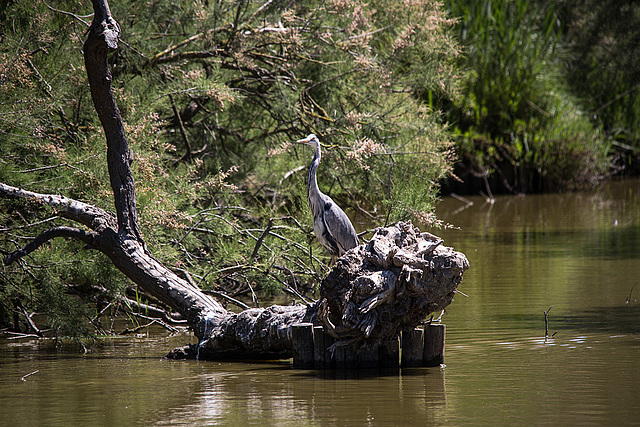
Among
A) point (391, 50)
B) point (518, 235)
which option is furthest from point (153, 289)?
point (518, 235)

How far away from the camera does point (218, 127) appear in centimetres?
1058

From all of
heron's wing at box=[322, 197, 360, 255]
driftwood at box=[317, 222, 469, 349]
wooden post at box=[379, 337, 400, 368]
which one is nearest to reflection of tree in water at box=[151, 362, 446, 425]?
wooden post at box=[379, 337, 400, 368]

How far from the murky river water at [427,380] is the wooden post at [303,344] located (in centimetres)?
9

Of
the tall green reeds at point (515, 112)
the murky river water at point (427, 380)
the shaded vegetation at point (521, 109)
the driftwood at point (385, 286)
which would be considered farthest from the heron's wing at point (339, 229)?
the tall green reeds at point (515, 112)

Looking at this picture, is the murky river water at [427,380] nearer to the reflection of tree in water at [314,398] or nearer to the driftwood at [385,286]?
the reflection of tree in water at [314,398]

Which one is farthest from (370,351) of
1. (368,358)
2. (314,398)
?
(314,398)

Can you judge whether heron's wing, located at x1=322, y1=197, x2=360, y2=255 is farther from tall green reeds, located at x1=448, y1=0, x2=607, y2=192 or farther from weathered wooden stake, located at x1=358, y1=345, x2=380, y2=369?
tall green reeds, located at x1=448, y1=0, x2=607, y2=192

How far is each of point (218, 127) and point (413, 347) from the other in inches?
218

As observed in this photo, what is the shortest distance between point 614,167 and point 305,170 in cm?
1388

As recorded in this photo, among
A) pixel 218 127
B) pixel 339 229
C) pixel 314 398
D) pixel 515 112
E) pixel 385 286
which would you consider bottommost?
pixel 314 398

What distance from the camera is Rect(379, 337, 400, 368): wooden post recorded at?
582cm

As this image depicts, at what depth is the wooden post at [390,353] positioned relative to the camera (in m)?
5.82

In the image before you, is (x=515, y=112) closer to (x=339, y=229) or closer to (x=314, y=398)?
(x=339, y=229)

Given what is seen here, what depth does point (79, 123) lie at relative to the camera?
28.7 ft
